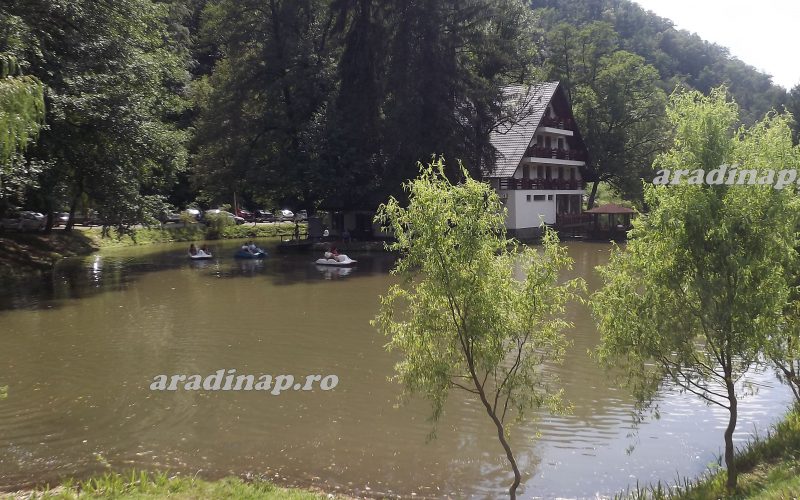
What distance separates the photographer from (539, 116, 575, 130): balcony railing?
47.5 m

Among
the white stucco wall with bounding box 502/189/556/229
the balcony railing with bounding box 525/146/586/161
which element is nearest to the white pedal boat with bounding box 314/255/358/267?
the white stucco wall with bounding box 502/189/556/229

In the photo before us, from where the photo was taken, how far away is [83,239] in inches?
1716

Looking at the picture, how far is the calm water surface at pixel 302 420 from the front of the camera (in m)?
9.95

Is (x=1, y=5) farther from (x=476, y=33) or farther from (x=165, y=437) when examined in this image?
(x=476, y=33)

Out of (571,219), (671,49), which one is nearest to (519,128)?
(571,219)

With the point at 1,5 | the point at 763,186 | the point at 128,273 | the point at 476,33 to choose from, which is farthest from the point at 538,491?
the point at 476,33

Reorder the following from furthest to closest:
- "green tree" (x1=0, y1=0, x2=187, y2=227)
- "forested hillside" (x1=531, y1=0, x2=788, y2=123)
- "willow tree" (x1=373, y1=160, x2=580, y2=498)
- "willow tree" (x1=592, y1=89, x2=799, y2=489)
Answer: "forested hillside" (x1=531, y1=0, x2=788, y2=123)
"green tree" (x1=0, y1=0, x2=187, y2=227)
"willow tree" (x1=373, y1=160, x2=580, y2=498)
"willow tree" (x1=592, y1=89, x2=799, y2=489)

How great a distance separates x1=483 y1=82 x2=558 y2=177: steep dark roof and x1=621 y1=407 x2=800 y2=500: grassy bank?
32.8 metres

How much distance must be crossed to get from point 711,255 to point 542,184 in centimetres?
4254

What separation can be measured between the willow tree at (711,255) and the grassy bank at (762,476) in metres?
0.33

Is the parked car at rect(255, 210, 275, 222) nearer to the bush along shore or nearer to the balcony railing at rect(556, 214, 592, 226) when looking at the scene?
the bush along shore

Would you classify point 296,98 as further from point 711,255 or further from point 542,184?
point 711,255

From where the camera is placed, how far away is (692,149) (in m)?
7.73

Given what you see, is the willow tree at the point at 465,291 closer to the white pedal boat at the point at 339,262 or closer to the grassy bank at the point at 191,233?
the white pedal boat at the point at 339,262
